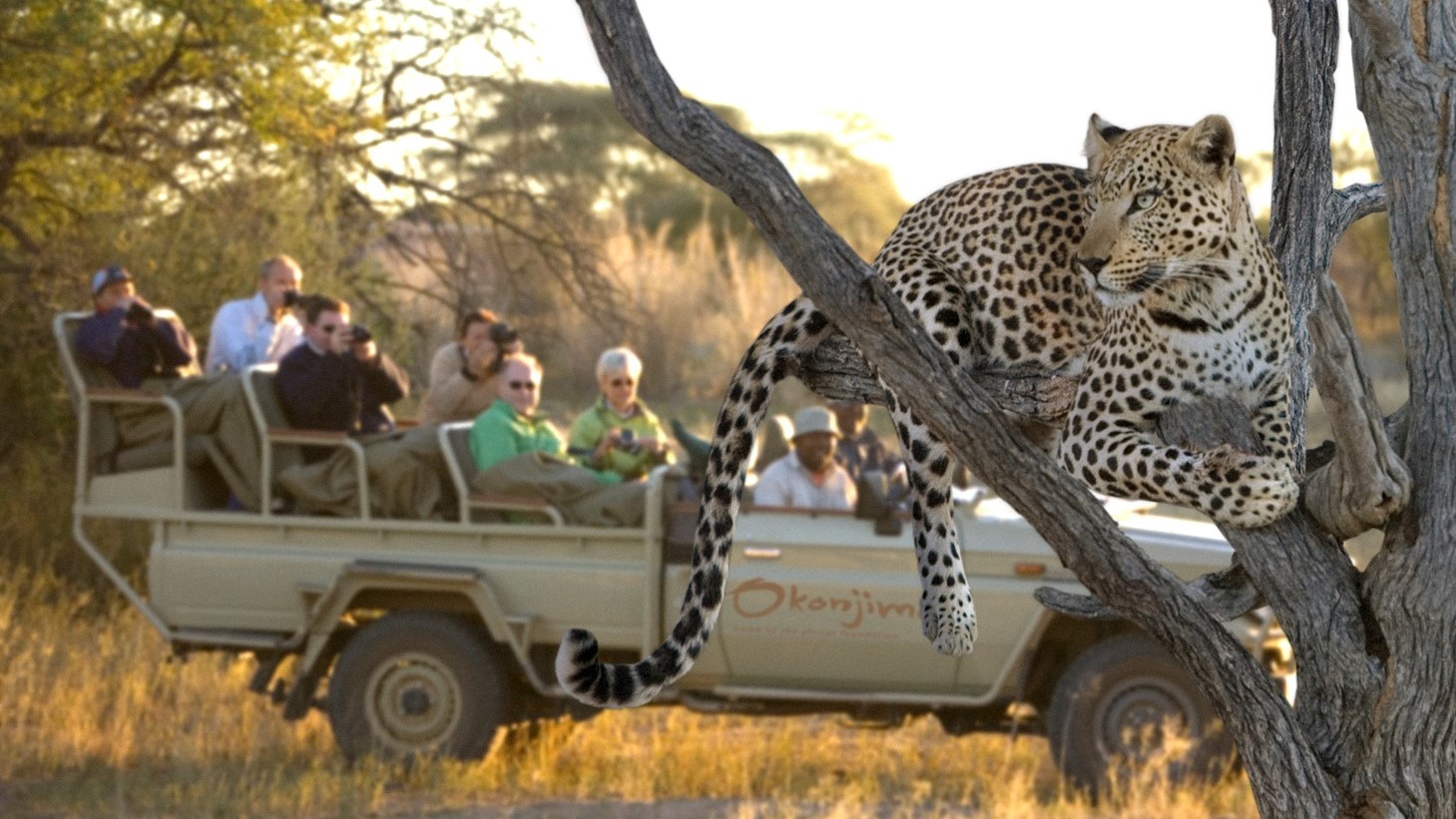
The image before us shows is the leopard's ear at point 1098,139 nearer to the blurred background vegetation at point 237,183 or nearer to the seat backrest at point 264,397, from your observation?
the seat backrest at point 264,397

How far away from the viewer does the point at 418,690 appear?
33.3 feet

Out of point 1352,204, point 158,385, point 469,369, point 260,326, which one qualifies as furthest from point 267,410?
point 1352,204

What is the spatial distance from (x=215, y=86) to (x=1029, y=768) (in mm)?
7302

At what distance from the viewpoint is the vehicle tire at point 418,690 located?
397 inches

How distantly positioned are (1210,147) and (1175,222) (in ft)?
0.55

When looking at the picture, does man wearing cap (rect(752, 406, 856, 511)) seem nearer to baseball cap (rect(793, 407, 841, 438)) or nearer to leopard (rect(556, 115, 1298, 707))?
baseball cap (rect(793, 407, 841, 438))

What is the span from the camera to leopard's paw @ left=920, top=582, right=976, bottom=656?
194 inches

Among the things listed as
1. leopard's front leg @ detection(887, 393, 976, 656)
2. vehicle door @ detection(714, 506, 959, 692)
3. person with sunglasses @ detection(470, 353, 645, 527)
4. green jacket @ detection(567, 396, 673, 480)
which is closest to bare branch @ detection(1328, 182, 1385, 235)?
leopard's front leg @ detection(887, 393, 976, 656)

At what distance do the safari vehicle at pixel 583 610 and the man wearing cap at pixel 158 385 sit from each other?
4.4 inches

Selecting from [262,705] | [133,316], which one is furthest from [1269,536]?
[262,705]

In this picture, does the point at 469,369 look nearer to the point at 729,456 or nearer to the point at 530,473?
the point at 530,473

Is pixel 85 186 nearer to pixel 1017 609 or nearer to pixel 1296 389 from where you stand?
pixel 1017 609

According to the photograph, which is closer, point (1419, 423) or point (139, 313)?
point (1419, 423)

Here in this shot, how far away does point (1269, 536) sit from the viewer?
12.7 ft
